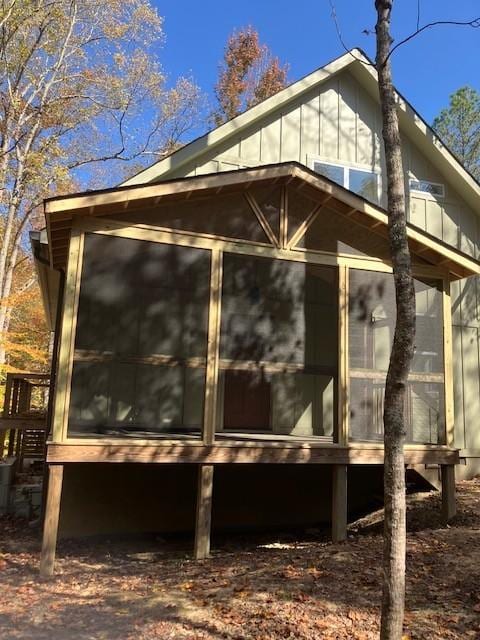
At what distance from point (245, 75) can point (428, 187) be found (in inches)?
770

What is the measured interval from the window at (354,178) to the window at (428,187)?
2.45 feet

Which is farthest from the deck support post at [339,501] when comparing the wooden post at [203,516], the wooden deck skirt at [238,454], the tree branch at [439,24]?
the tree branch at [439,24]

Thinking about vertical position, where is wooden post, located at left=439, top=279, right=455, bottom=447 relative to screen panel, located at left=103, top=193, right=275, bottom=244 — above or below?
below

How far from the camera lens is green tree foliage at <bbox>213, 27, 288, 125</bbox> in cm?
2581

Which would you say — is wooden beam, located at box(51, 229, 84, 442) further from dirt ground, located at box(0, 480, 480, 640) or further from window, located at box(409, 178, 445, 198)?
window, located at box(409, 178, 445, 198)

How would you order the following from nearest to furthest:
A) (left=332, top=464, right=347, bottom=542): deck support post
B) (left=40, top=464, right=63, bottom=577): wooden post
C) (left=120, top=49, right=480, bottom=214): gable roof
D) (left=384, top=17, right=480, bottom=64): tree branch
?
(left=384, top=17, right=480, bottom=64): tree branch < (left=40, top=464, right=63, bottom=577): wooden post < (left=332, top=464, right=347, bottom=542): deck support post < (left=120, top=49, right=480, bottom=214): gable roof

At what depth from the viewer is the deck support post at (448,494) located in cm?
754

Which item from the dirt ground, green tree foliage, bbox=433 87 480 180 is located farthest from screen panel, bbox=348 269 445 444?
green tree foliage, bbox=433 87 480 180

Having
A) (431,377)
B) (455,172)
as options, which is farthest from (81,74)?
(431,377)

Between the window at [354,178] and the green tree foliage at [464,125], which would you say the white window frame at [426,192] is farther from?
the green tree foliage at [464,125]

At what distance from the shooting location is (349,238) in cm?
751

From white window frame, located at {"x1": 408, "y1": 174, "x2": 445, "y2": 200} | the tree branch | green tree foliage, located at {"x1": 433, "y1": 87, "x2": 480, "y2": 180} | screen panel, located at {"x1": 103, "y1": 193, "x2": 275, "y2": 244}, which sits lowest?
screen panel, located at {"x1": 103, "y1": 193, "x2": 275, "y2": 244}

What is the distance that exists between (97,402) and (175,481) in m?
2.75

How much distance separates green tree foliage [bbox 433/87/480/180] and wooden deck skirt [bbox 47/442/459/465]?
711 inches
